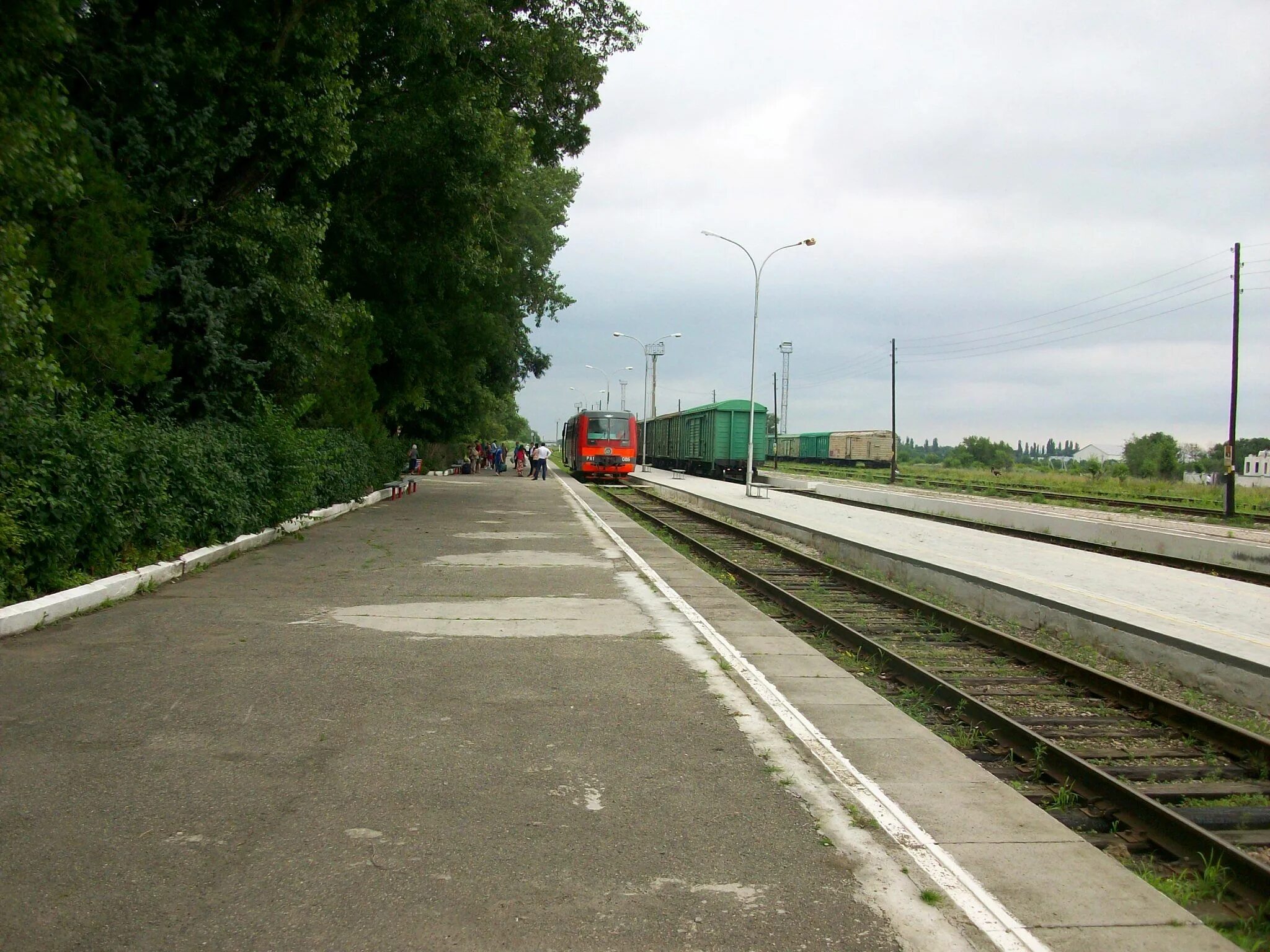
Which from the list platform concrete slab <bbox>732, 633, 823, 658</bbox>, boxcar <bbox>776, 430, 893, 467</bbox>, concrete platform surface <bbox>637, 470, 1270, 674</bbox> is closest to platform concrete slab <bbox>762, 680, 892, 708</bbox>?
platform concrete slab <bbox>732, 633, 823, 658</bbox>

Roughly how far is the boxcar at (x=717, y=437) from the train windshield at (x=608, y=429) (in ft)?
15.5

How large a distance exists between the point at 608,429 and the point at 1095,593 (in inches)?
1249

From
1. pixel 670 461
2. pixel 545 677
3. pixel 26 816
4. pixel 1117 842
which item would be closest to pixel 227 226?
pixel 545 677

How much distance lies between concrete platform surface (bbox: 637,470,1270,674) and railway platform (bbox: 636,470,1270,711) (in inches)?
1.0

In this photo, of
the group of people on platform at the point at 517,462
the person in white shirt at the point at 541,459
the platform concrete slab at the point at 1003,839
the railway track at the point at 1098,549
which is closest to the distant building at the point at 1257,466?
the group of people on platform at the point at 517,462

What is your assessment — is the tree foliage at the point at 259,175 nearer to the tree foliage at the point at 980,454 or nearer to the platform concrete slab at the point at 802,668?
the platform concrete slab at the point at 802,668

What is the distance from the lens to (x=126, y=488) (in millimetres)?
9617

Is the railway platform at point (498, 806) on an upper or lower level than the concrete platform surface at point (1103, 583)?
lower

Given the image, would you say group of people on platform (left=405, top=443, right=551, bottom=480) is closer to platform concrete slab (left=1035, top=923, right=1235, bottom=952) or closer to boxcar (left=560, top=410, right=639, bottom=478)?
boxcar (left=560, top=410, right=639, bottom=478)

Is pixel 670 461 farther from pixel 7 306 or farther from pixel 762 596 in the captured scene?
pixel 7 306

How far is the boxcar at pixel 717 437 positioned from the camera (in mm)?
44094

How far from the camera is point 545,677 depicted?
6773mm

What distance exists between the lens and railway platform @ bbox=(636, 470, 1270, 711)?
7973 mm

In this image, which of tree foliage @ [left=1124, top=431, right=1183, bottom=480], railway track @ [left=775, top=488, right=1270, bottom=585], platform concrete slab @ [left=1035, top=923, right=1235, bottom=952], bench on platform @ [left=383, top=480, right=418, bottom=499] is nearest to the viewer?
platform concrete slab @ [left=1035, top=923, right=1235, bottom=952]
